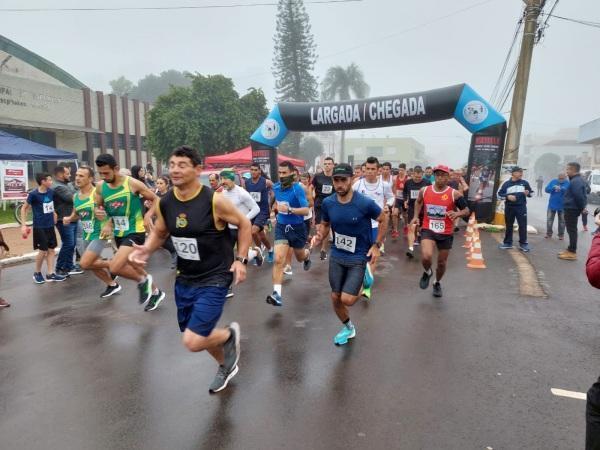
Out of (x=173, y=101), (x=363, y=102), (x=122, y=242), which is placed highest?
(x=173, y=101)

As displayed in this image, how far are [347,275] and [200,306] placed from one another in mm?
1721

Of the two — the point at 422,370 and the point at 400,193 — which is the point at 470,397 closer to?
the point at 422,370

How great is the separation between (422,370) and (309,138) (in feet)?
218

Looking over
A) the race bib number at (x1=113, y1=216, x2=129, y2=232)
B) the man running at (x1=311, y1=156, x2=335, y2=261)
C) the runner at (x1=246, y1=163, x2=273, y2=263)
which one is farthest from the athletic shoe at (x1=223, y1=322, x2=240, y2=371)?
the man running at (x1=311, y1=156, x2=335, y2=261)

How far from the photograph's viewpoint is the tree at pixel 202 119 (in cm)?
3212

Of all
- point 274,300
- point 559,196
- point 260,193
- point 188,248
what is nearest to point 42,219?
point 260,193

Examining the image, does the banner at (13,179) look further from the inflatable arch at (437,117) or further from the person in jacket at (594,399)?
the person in jacket at (594,399)

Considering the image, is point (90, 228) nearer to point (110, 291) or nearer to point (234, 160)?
point (110, 291)

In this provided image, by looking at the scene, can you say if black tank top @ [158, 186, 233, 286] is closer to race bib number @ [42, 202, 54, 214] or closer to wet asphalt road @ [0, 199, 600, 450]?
wet asphalt road @ [0, 199, 600, 450]

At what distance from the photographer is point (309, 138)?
68.6 m

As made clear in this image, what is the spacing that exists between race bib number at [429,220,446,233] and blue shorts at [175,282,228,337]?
3651 mm

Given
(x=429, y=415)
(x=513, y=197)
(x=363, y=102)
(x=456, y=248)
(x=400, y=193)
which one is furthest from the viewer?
(x=363, y=102)

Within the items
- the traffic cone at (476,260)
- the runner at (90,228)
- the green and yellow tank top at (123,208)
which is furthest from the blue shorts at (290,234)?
the traffic cone at (476,260)

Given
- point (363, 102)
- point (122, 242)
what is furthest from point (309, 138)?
point (122, 242)
